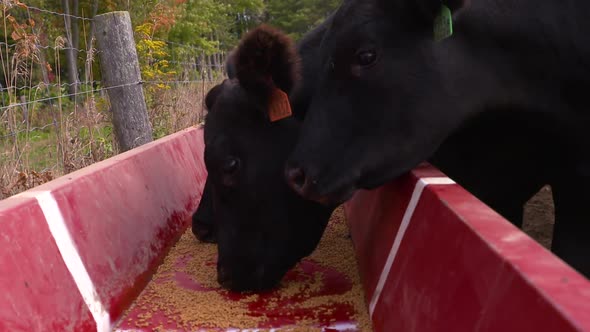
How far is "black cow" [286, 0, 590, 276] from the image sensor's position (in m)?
2.50

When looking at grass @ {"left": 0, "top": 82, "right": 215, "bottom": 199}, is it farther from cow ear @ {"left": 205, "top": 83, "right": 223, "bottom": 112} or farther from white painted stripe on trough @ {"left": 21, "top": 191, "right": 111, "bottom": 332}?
white painted stripe on trough @ {"left": 21, "top": 191, "right": 111, "bottom": 332}

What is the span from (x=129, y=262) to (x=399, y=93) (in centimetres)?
158

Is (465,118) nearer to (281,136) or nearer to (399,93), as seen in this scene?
(399,93)

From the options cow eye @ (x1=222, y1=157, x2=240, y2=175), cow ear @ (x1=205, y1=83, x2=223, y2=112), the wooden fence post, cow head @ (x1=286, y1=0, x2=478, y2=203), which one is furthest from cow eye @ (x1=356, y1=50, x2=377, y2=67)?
the wooden fence post

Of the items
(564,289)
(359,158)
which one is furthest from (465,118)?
(564,289)

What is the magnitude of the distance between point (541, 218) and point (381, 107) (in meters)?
2.93

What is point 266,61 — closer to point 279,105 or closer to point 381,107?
point 279,105

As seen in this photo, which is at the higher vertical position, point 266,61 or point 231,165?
point 266,61

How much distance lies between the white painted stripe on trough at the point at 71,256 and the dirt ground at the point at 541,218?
Answer: 299cm

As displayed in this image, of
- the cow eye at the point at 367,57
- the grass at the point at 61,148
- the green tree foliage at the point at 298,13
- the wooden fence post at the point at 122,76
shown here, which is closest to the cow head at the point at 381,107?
the cow eye at the point at 367,57

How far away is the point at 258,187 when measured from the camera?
9.93 ft

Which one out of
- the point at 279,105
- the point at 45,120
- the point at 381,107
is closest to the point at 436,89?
the point at 381,107

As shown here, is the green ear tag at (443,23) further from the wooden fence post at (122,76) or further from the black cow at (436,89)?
the wooden fence post at (122,76)

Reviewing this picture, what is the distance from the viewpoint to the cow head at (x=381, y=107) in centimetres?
249
